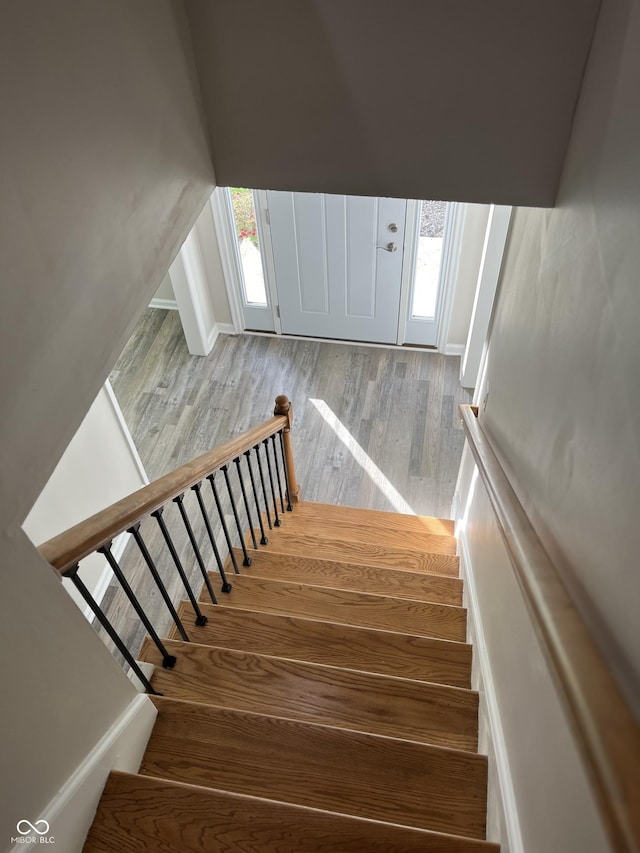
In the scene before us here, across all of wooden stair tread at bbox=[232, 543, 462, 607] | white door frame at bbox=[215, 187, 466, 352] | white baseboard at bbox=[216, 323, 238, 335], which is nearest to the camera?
wooden stair tread at bbox=[232, 543, 462, 607]

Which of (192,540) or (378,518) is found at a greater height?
(378,518)

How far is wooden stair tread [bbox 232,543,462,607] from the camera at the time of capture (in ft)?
8.53

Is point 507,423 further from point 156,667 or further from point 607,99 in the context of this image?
point 156,667

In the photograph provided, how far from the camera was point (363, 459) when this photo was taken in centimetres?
424

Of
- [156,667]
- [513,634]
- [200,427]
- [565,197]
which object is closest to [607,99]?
[565,197]

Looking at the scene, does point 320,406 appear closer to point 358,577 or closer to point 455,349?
point 455,349

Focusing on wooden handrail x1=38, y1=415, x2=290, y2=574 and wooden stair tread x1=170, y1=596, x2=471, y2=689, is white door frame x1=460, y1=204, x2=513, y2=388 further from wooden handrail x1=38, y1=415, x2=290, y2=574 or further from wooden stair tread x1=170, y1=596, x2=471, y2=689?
wooden handrail x1=38, y1=415, x2=290, y2=574

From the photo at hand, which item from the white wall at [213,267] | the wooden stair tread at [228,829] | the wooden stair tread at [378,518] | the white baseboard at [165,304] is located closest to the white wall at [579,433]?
the wooden stair tread at [228,829]

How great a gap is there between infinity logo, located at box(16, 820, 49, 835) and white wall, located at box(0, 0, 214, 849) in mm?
17

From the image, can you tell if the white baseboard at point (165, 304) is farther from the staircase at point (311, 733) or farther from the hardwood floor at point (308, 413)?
the staircase at point (311, 733)

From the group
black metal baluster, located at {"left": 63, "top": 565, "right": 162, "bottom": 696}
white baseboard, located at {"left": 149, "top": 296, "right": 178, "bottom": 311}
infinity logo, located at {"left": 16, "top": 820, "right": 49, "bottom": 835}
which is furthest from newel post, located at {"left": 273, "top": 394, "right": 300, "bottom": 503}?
white baseboard, located at {"left": 149, "top": 296, "right": 178, "bottom": 311}

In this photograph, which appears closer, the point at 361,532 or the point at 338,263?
the point at 361,532

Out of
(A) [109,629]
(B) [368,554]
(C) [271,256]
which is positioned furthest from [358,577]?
(C) [271,256]

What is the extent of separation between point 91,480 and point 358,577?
1.53 metres
